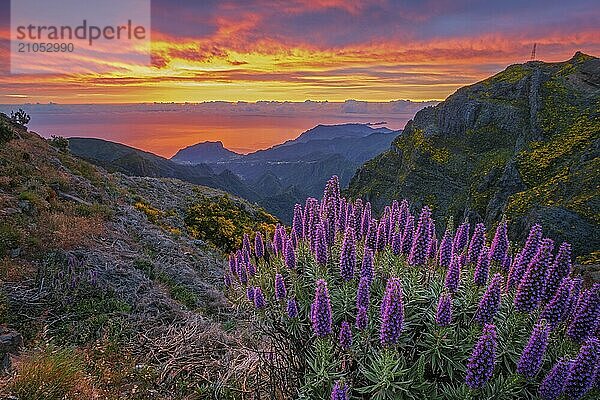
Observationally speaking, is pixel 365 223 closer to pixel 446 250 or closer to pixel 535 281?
pixel 446 250

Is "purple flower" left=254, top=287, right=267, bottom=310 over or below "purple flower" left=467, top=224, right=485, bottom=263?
below

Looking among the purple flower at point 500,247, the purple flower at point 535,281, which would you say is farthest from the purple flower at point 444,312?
the purple flower at point 500,247

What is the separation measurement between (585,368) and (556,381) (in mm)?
258

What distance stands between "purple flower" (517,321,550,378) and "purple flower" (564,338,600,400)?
23cm

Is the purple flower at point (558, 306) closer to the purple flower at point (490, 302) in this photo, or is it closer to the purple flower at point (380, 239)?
the purple flower at point (490, 302)

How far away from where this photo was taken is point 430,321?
4250 mm

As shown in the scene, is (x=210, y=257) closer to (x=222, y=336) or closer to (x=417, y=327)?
(x=222, y=336)

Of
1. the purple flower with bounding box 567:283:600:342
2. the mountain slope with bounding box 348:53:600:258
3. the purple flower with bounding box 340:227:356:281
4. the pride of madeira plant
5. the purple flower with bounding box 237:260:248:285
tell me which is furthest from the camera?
the mountain slope with bounding box 348:53:600:258

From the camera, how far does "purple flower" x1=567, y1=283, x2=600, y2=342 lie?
3729 millimetres

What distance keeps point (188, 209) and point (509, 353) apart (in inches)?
896

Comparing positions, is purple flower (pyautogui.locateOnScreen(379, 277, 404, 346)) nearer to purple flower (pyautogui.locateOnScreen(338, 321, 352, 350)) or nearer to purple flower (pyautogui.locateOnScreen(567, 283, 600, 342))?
purple flower (pyautogui.locateOnScreen(338, 321, 352, 350))

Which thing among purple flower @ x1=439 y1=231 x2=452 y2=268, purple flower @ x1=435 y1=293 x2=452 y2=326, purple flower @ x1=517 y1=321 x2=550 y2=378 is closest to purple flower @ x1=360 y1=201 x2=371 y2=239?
purple flower @ x1=439 y1=231 x2=452 y2=268

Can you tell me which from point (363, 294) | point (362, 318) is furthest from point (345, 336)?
point (363, 294)

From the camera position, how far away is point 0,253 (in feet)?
29.1
